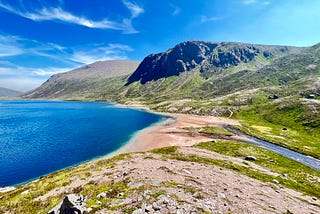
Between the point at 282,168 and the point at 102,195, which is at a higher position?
the point at 102,195

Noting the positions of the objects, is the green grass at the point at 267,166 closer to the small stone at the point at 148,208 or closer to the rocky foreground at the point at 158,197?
the rocky foreground at the point at 158,197

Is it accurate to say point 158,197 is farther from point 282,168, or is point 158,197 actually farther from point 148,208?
point 282,168

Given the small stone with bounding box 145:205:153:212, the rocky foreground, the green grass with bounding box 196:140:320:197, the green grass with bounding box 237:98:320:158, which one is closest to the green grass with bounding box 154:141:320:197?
the green grass with bounding box 196:140:320:197

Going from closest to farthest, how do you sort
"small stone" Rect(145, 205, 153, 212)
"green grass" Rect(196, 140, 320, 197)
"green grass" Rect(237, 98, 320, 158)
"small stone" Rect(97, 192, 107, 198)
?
"small stone" Rect(145, 205, 153, 212)
"small stone" Rect(97, 192, 107, 198)
"green grass" Rect(196, 140, 320, 197)
"green grass" Rect(237, 98, 320, 158)

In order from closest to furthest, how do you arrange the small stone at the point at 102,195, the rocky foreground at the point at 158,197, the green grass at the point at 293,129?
the rocky foreground at the point at 158,197, the small stone at the point at 102,195, the green grass at the point at 293,129

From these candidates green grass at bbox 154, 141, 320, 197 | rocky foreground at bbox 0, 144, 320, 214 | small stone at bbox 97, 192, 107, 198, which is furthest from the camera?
green grass at bbox 154, 141, 320, 197

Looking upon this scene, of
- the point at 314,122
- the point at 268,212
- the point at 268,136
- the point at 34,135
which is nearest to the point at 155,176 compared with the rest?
the point at 268,212

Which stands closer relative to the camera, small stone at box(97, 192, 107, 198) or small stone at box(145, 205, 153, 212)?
small stone at box(145, 205, 153, 212)

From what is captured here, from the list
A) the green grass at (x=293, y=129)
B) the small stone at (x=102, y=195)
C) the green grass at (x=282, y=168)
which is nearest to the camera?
the small stone at (x=102, y=195)

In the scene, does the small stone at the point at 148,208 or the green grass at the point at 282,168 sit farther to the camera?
the green grass at the point at 282,168

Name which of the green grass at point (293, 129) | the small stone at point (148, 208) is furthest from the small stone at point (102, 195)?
the green grass at point (293, 129)

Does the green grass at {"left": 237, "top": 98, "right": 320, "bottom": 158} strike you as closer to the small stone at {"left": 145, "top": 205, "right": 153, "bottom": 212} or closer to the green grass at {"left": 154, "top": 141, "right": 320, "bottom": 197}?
the green grass at {"left": 154, "top": 141, "right": 320, "bottom": 197}

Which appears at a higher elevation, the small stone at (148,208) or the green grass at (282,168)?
the small stone at (148,208)

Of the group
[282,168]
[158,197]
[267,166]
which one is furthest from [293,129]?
[158,197]
